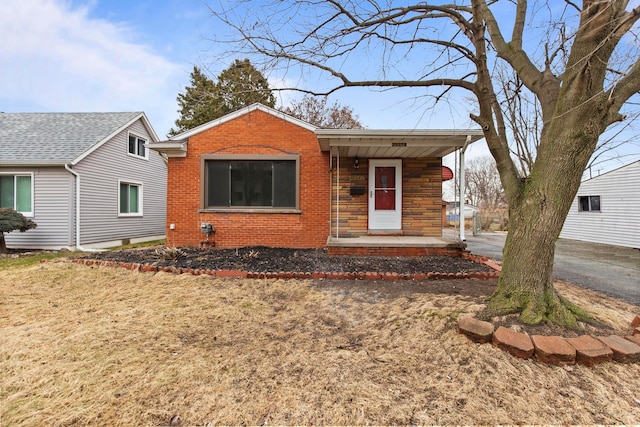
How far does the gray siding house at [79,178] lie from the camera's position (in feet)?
31.6

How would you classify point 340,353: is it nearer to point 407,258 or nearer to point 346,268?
point 346,268

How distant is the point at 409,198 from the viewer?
812 cm

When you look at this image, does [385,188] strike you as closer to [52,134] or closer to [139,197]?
[139,197]

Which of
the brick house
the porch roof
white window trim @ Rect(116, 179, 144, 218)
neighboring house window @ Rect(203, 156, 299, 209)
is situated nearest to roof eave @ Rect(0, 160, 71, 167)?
white window trim @ Rect(116, 179, 144, 218)

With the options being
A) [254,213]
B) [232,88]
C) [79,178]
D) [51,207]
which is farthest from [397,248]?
[51,207]

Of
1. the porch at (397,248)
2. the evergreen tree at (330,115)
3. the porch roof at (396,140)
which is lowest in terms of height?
the porch at (397,248)

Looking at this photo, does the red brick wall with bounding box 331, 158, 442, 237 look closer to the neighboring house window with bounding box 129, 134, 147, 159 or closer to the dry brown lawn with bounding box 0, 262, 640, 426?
the dry brown lawn with bounding box 0, 262, 640, 426

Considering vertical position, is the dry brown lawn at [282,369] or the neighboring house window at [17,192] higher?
the neighboring house window at [17,192]

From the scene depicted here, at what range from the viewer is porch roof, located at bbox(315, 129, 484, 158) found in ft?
21.3

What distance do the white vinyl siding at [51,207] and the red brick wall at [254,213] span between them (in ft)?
14.2

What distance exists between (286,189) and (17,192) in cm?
920

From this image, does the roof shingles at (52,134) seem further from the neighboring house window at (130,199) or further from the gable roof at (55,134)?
the neighboring house window at (130,199)

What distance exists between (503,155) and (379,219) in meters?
4.89

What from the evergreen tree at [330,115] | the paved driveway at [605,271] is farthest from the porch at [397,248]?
the evergreen tree at [330,115]
